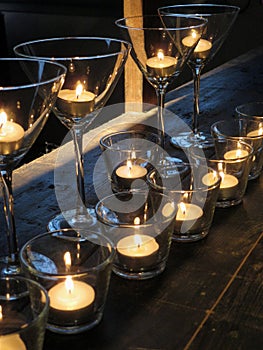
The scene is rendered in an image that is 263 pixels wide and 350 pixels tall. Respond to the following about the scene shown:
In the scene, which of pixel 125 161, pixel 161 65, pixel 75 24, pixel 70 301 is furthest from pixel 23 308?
pixel 75 24

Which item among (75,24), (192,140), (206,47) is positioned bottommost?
(75,24)

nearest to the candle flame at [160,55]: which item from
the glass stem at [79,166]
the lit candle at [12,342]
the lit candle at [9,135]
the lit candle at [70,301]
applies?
the glass stem at [79,166]

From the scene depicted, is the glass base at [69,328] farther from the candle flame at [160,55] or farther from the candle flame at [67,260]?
the candle flame at [160,55]

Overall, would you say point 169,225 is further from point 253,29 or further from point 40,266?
point 253,29

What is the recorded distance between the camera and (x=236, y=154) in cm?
93

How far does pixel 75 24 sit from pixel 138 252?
12.7 feet

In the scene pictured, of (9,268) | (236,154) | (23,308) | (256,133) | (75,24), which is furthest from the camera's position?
(75,24)

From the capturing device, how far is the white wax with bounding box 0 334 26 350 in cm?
49

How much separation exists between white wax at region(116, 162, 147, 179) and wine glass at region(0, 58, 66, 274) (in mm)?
236

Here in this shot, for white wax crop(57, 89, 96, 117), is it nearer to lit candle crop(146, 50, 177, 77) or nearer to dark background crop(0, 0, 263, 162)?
lit candle crop(146, 50, 177, 77)

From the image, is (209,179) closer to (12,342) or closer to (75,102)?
(75,102)

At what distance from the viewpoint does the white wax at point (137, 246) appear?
69 cm

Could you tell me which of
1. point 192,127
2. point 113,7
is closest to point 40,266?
point 192,127

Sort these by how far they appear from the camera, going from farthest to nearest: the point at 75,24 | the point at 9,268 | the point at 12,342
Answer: the point at 75,24 → the point at 9,268 → the point at 12,342
